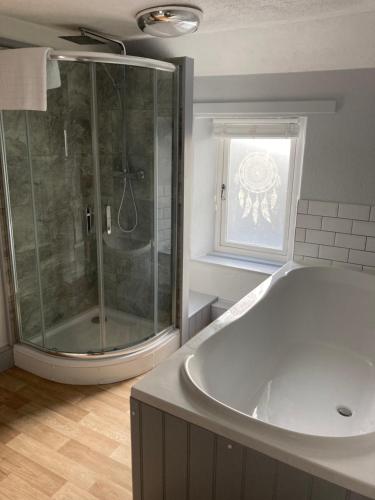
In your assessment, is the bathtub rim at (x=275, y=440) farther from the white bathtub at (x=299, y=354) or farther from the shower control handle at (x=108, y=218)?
the shower control handle at (x=108, y=218)

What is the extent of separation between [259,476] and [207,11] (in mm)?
1977

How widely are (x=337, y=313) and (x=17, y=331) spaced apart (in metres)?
2.11

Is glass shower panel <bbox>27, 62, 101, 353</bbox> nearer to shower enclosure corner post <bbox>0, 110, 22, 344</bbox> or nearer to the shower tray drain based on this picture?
shower enclosure corner post <bbox>0, 110, 22, 344</bbox>

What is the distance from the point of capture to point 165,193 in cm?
276

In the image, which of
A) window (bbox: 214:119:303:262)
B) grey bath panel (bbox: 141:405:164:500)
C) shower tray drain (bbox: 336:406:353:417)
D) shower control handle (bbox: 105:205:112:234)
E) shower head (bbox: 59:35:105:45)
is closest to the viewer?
grey bath panel (bbox: 141:405:164:500)

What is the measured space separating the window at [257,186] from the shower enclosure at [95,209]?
0.87 meters

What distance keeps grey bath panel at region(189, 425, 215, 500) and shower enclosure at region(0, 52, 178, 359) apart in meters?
1.32

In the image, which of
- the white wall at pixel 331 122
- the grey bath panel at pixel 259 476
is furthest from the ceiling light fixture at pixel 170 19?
the grey bath panel at pixel 259 476

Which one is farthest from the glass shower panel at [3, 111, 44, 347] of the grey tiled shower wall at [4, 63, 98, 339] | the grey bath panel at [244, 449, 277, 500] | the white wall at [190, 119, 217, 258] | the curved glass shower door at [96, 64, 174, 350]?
the grey bath panel at [244, 449, 277, 500]

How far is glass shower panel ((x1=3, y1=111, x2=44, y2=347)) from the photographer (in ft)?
8.16

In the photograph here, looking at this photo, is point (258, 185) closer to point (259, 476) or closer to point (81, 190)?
point (81, 190)

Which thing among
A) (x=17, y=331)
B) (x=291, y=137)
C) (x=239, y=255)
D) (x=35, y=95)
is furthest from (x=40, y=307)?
(x=291, y=137)

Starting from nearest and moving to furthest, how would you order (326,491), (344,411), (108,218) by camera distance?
(326,491), (344,411), (108,218)

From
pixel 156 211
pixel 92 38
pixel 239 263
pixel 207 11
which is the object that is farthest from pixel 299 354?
pixel 92 38
